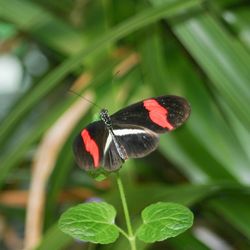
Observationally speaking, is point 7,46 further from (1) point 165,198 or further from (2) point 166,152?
(1) point 165,198

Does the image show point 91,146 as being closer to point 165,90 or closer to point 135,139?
point 135,139

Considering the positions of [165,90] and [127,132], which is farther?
[165,90]

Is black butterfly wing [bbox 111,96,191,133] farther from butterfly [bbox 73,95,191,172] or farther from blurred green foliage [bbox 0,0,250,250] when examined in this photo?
blurred green foliage [bbox 0,0,250,250]

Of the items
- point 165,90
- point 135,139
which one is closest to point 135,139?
point 135,139

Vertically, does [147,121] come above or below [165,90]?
below

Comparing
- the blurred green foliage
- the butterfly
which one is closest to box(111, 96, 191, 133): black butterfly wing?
the butterfly
